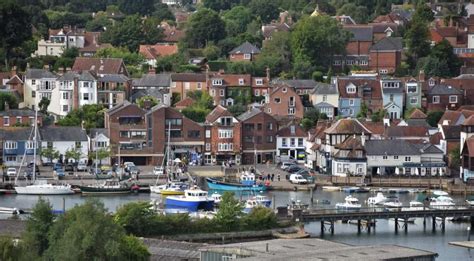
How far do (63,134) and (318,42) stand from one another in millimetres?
15067

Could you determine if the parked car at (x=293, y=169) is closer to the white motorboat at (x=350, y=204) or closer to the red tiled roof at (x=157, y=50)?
the white motorboat at (x=350, y=204)

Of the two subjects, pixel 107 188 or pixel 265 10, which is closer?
pixel 107 188

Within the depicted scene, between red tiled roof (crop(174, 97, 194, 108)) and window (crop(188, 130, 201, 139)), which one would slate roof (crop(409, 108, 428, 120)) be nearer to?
window (crop(188, 130, 201, 139))

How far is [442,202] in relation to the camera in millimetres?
47875

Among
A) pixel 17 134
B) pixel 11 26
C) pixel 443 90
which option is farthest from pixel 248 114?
pixel 11 26

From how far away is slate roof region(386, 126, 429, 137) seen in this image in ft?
186

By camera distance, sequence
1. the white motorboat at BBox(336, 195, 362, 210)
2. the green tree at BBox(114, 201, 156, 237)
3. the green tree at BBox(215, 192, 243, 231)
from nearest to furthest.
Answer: the green tree at BBox(114, 201, 156, 237)
the green tree at BBox(215, 192, 243, 231)
the white motorboat at BBox(336, 195, 362, 210)

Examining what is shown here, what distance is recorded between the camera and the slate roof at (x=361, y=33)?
70.2 metres

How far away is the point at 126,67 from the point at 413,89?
10.7 meters

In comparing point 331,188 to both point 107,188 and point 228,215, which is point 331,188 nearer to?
point 107,188

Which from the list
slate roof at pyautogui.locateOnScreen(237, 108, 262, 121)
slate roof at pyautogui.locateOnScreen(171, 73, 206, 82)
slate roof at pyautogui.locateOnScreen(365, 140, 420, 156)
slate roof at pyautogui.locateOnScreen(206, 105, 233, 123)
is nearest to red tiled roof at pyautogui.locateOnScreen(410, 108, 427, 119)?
slate roof at pyautogui.locateOnScreen(365, 140, 420, 156)

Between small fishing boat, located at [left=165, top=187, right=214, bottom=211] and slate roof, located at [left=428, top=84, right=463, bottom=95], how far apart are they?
1570 centimetres

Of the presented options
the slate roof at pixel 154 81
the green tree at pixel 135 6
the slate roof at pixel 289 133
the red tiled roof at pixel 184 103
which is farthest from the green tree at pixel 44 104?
the green tree at pixel 135 6

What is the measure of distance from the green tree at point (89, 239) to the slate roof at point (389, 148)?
19707 mm
